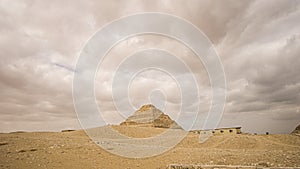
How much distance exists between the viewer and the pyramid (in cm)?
7950

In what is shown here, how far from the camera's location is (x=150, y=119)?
81.6 m

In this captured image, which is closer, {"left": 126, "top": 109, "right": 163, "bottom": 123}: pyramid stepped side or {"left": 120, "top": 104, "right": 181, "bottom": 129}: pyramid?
{"left": 120, "top": 104, "right": 181, "bottom": 129}: pyramid

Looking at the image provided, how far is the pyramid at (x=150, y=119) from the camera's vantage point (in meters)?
79.5

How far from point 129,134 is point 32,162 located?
3139cm

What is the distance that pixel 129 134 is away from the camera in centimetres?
4356

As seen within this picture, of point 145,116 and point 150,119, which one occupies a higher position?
point 145,116

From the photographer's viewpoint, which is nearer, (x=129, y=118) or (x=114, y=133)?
(x=114, y=133)

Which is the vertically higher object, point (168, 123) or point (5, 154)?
point (168, 123)

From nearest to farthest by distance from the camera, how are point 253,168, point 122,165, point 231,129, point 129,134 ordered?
point 253,168, point 122,165, point 129,134, point 231,129

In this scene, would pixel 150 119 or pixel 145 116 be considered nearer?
pixel 150 119

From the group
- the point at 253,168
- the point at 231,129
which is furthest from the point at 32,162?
the point at 231,129

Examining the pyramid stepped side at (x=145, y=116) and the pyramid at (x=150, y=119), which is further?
the pyramid stepped side at (x=145, y=116)

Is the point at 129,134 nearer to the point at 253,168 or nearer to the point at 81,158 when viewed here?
the point at 81,158

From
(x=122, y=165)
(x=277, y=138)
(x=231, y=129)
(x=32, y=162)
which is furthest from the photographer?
(x=231, y=129)
